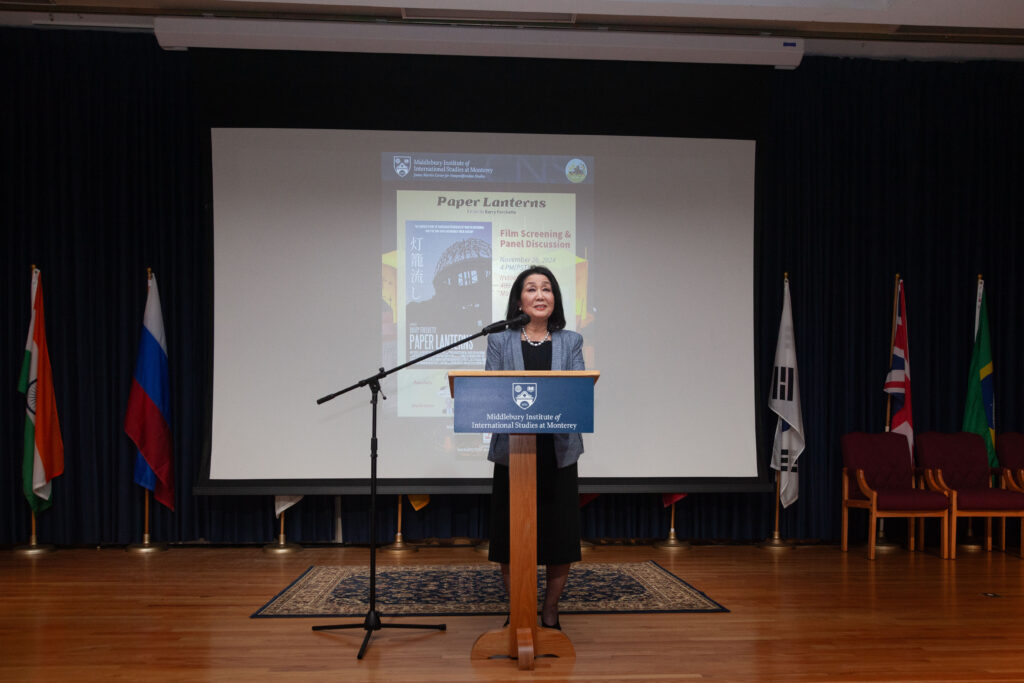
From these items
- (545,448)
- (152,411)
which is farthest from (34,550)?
(545,448)

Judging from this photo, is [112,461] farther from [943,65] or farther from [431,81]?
[943,65]

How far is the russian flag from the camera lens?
227 inches

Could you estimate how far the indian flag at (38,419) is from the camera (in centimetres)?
571

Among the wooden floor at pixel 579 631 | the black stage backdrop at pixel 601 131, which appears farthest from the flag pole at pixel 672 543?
the wooden floor at pixel 579 631

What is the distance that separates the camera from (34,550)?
5.77 metres

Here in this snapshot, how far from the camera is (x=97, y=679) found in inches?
120

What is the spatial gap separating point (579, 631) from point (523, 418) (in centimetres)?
133

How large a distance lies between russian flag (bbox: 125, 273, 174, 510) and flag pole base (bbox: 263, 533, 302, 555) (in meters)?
0.80

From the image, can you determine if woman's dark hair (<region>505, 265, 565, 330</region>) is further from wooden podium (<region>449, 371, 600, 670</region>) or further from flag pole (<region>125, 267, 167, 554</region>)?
flag pole (<region>125, 267, 167, 554</region>)

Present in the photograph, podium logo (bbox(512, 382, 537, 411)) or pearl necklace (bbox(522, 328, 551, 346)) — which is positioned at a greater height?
pearl necklace (bbox(522, 328, 551, 346))

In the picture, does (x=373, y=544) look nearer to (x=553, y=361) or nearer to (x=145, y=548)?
(x=553, y=361)

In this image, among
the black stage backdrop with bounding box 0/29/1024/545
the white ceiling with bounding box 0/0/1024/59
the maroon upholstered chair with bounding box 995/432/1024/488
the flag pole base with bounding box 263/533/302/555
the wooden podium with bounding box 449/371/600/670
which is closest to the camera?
the wooden podium with bounding box 449/371/600/670

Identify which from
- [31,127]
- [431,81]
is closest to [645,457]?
[431,81]

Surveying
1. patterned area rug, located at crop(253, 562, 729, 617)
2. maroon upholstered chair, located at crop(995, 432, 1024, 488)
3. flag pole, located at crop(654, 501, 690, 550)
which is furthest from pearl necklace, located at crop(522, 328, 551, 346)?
maroon upholstered chair, located at crop(995, 432, 1024, 488)
